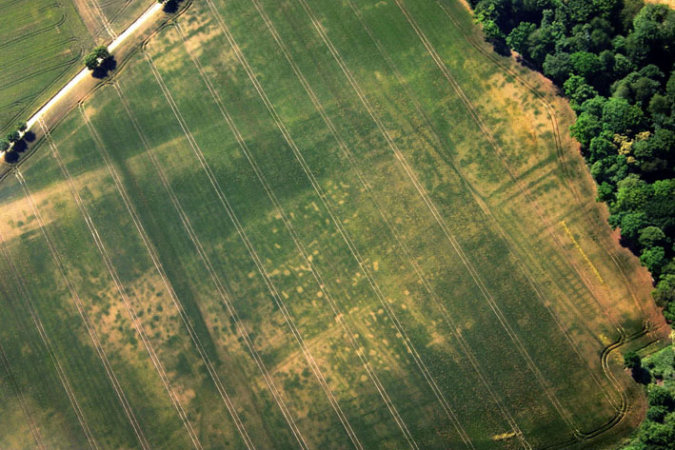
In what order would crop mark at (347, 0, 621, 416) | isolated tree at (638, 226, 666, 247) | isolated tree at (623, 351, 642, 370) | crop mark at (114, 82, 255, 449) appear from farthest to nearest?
crop mark at (114, 82, 255, 449), crop mark at (347, 0, 621, 416), isolated tree at (623, 351, 642, 370), isolated tree at (638, 226, 666, 247)

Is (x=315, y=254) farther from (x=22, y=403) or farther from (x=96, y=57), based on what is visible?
(x=22, y=403)

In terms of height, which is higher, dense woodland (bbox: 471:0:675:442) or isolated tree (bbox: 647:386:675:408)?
dense woodland (bbox: 471:0:675:442)

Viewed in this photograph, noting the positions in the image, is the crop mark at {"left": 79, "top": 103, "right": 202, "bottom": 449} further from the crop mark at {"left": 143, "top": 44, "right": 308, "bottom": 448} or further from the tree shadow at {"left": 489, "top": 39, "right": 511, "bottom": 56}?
the tree shadow at {"left": 489, "top": 39, "right": 511, "bottom": 56}

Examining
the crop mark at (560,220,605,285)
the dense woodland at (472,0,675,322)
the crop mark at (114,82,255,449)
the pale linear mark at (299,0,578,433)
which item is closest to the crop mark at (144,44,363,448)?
the crop mark at (114,82,255,449)

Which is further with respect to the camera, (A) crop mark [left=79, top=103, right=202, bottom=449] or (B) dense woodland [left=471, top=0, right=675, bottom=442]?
(A) crop mark [left=79, top=103, right=202, bottom=449]

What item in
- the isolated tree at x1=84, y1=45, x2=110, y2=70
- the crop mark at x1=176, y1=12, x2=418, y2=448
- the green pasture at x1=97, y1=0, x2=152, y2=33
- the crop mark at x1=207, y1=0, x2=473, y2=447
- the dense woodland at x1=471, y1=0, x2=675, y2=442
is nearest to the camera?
the dense woodland at x1=471, y1=0, x2=675, y2=442

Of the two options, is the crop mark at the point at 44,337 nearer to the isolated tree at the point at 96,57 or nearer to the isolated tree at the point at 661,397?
the isolated tree at the point at 96,57
